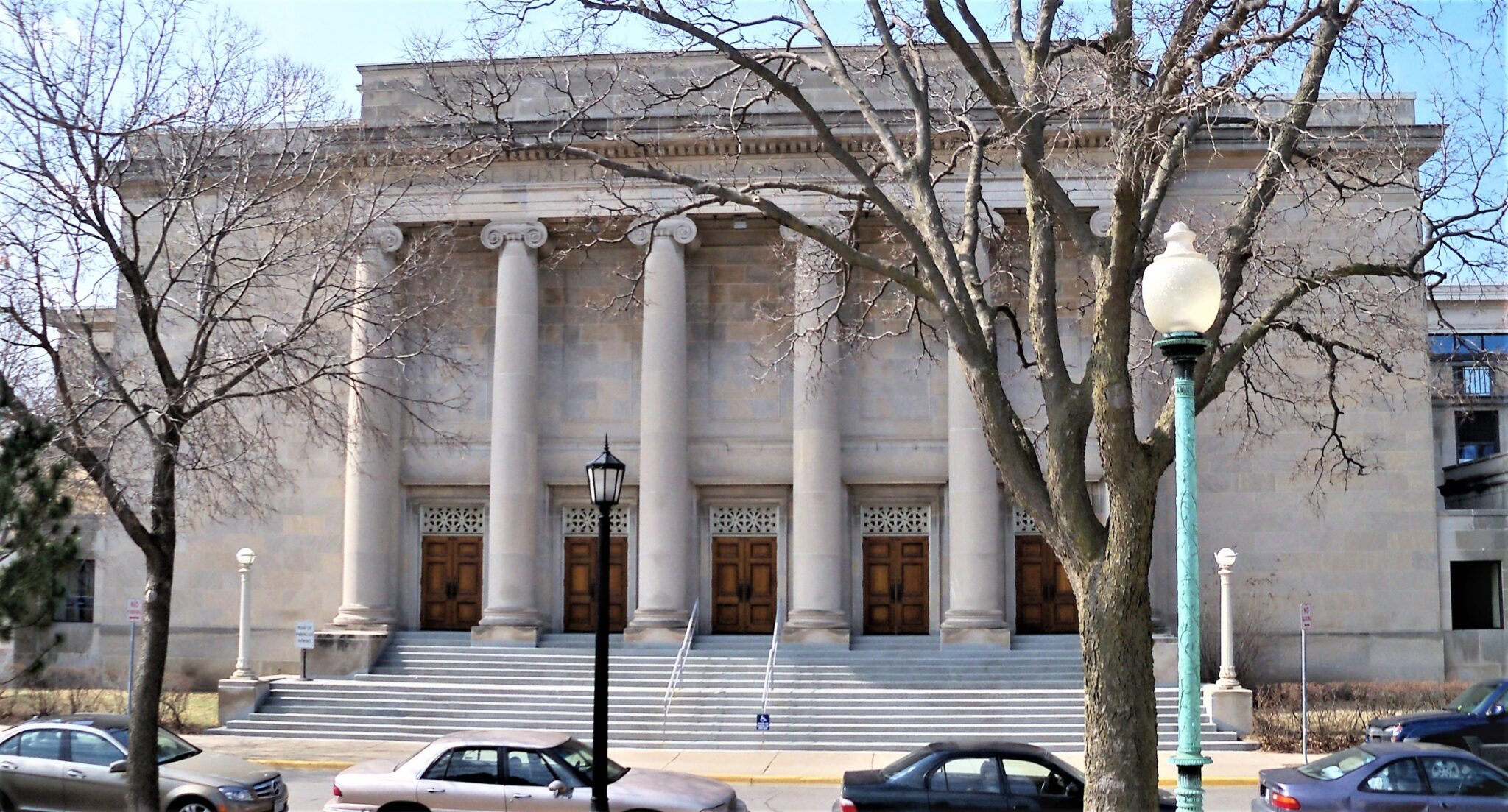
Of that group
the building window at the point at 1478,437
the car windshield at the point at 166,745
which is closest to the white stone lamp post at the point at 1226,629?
the car windshield at the point at 166,745

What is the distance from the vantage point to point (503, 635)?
3008 cm

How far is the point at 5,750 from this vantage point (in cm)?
1759

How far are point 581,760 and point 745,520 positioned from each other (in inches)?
635

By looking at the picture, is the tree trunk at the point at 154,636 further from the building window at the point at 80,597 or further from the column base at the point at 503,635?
the building window at the point at 80,597

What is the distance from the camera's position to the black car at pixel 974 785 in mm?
14852

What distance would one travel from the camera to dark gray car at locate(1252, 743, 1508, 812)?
15812 millimetres

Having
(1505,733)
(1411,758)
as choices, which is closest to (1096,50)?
(1411,758)

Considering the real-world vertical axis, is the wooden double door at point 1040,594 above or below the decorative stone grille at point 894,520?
below

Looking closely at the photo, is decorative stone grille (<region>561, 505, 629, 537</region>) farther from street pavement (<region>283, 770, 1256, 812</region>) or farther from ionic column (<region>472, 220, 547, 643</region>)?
street pavement (<region>283, 770, 1256, 812</region>)

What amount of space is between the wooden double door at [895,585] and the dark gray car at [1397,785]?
1515cm

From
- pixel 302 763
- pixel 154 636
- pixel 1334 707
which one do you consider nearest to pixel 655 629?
pixel 302 763

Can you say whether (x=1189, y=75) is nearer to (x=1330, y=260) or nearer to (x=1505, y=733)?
(x=1505, y=733)

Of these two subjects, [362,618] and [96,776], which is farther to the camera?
[362,618]

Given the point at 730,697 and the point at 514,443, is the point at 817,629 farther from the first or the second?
the point at 514,443
